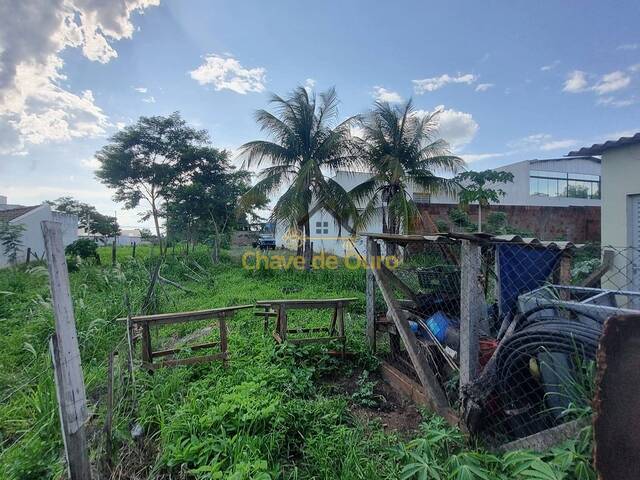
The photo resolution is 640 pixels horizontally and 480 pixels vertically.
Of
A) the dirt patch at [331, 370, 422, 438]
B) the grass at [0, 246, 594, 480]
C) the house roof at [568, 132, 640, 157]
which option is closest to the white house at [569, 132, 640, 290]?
the house roof at [568, 132, 640, 157]

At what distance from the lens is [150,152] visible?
16.2 m

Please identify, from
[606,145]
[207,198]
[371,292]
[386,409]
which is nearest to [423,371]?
[386,409]

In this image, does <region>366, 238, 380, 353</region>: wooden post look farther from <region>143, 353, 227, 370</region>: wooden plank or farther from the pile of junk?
<region>143, 353, 227, 370</region>: wooden plank

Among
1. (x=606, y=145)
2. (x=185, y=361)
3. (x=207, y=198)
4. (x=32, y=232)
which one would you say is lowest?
(x=185, y=361)

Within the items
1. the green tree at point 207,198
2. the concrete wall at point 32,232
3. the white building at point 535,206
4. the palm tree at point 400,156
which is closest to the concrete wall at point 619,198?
the white building at point 535,206

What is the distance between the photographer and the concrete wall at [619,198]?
179 inches

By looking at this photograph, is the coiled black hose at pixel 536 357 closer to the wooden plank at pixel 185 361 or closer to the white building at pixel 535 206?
the wooden plank at pixel 185 361

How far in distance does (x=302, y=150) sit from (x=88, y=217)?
113ft

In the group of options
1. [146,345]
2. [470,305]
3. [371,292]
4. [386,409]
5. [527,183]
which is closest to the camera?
[470,305]

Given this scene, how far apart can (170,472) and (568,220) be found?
18.2 m

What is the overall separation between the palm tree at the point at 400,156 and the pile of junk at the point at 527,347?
7617mm

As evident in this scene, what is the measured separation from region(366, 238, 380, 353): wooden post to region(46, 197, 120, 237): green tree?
122ft

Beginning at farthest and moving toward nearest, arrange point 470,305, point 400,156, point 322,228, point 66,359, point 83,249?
1. point 322,228
2. point 83,249
3. point 400,156
4. point 470,305
5. point 66,359

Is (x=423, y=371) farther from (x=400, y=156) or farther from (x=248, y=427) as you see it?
(x=400, y=156)
